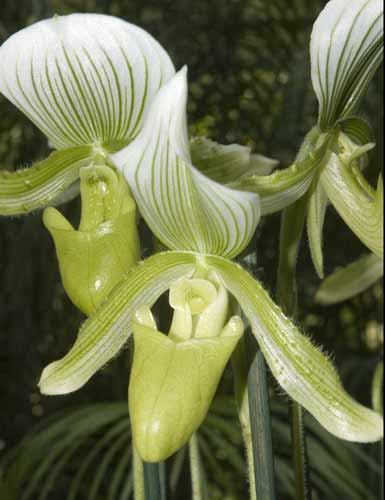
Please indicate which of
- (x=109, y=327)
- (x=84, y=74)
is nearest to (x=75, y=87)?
(x=84, y=74)

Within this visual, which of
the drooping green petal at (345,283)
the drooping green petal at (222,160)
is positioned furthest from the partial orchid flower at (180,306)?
the drooping green petal at (345,283)

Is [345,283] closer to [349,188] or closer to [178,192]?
[349,188]

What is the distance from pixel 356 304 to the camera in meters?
2.21

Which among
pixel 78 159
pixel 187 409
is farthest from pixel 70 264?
pixel 187 409

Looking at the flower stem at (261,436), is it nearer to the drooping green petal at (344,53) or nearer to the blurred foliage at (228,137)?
the drooping green petal at (344,53)

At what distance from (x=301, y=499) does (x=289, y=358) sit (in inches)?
6.5

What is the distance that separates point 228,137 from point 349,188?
1.15 m

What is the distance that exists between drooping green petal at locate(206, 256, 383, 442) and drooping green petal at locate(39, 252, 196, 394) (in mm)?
58

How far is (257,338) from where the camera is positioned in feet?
2.48

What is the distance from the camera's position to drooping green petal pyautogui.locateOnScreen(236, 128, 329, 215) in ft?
2.23

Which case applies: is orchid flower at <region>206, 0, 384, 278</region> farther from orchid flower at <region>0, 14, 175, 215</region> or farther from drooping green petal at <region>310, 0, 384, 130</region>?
orchid flower at <region>0, 14, 175, 215</region>

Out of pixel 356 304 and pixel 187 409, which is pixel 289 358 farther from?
pixel 356 304

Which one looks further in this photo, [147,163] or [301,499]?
[301,499]

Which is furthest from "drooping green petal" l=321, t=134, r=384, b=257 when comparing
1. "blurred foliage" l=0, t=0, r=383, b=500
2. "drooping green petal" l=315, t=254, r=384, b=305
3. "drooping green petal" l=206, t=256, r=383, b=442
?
"blurred foliage" l=0, t=0, r=383, b=500
